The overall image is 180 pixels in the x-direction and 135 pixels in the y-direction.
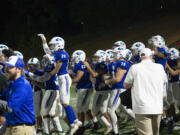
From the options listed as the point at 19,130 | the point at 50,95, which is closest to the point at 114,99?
the point at 50,95

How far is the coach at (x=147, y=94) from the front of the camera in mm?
5168

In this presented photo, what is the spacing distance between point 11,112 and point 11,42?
99.2 ft

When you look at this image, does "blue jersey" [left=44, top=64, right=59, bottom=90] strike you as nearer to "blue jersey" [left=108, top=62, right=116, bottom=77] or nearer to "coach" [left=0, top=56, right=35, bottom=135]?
"blue jersey" [left=108, top=62, right=116, bottom=77]

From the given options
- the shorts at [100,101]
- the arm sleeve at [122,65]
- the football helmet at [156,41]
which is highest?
the football helmet at [156,41]

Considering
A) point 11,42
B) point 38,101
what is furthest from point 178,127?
point 11,42

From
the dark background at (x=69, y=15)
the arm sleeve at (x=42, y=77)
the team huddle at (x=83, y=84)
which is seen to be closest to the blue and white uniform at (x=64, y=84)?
the team huddle at (x=83, y=84)

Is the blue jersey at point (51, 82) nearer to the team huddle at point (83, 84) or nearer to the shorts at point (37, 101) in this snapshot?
the team huddle at point (83, 84)

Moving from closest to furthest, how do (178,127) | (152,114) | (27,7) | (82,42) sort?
1. (152,114)
2. (178,127)
3. (82,42)
4. (27,7)

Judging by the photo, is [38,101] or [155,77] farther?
[38,101]

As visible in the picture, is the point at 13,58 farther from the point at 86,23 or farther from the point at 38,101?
the point at 86,23

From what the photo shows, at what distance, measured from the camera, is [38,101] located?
25.9 feet

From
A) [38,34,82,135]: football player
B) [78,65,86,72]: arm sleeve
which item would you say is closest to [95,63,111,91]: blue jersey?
[78,65,86,72]: arm sleeve

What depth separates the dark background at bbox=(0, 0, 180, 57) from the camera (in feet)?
110

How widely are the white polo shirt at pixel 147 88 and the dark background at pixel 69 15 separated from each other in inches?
1090
